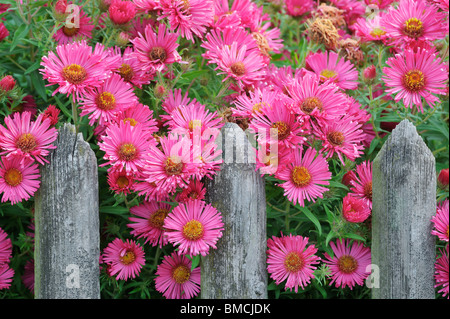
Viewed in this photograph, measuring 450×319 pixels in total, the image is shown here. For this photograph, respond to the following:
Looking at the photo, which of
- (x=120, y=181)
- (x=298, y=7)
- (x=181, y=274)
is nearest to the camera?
(x=120, y=181)

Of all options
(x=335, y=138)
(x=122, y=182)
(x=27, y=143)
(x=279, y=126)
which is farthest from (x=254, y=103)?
(x=27, y=143)

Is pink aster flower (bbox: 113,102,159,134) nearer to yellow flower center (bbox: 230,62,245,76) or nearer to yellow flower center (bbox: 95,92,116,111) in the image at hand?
yellow flower center (bbox: 95,92,116,111)

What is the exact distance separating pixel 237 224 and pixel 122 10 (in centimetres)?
82

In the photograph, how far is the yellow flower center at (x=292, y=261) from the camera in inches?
70.6

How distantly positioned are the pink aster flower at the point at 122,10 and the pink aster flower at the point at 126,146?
1.35 feet

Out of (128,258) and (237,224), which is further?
(128,258)

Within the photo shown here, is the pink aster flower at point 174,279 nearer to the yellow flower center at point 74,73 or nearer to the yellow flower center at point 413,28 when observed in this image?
the yellow flower center at point 74,73

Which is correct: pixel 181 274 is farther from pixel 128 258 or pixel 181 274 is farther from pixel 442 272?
pixel 442 272

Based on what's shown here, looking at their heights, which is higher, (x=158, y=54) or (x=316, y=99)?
(x=158, y=54)

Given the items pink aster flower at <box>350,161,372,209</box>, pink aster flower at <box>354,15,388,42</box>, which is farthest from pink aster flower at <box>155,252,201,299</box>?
pink aster flower at <box>354,15,388,42</box>

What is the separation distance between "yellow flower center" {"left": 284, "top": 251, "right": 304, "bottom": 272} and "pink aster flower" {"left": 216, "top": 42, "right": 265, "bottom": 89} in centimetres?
58

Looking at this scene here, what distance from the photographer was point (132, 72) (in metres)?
1.96
